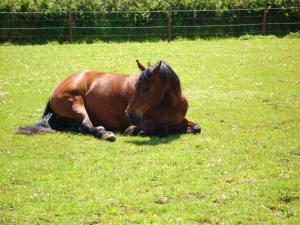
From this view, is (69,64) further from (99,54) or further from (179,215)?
(179,215)

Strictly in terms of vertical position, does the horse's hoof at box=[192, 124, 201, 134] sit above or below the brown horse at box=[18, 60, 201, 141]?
below

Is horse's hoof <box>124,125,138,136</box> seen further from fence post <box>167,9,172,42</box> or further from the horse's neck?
fence post <box>167,9,172,42</box>

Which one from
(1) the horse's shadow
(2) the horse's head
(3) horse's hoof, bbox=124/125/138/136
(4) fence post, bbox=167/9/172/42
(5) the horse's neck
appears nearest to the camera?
(1) the horse's shadow

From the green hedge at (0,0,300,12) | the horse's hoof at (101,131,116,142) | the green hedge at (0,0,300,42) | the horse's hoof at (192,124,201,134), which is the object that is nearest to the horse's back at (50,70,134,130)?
the horse's hoof at (101,131,116,142)

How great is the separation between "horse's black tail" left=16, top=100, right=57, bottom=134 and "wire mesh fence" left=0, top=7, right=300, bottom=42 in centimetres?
2209

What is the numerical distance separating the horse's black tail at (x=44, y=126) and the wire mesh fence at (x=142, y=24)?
870 inches

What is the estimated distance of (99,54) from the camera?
27203mm

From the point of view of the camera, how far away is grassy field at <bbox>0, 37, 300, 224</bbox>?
7.29m

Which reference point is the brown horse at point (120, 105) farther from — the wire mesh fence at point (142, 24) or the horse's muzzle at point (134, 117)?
the wire mesh fence at point (142, 24)

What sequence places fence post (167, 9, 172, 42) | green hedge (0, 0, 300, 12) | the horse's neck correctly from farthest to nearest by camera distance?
green hedge (0, 0, 300, 12), fence post (167, 9, 172, 42), the horse's neck

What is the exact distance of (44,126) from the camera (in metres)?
12.2

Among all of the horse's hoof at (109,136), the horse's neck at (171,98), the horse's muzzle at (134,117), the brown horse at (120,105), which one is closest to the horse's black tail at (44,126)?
the brown horse at (120,105)

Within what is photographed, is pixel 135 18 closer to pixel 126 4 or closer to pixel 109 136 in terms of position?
pixel 126 4

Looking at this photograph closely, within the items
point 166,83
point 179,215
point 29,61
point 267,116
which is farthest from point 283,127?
point 29,61
